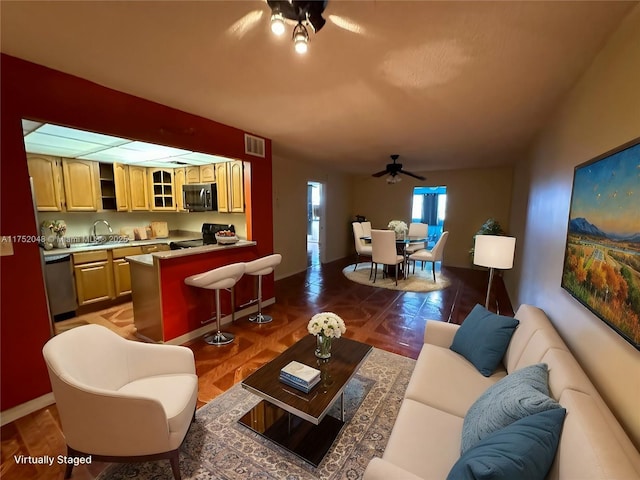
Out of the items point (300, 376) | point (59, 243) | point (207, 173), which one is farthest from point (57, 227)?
point (300, 376)

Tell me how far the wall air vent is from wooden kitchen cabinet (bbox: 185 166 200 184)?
61.5 inches

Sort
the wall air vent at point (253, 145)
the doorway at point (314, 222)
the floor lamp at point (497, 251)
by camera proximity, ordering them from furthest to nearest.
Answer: the doorway at point (314, 222), the wall air vent at point (253, 145), the floor lamp at point (497, 251)

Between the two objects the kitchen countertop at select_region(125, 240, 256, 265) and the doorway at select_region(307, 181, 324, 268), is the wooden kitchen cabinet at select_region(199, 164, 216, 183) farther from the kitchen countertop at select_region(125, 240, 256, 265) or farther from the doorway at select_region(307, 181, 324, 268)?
the doorway at select_region(307, 181, 324, 268)

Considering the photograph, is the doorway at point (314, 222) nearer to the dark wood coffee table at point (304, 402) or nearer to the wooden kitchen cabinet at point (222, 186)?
the wooden kitchen cabinet at point (222, 186)

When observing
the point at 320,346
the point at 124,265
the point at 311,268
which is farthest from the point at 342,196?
the point at 320,346

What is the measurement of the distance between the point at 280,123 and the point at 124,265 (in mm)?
3220

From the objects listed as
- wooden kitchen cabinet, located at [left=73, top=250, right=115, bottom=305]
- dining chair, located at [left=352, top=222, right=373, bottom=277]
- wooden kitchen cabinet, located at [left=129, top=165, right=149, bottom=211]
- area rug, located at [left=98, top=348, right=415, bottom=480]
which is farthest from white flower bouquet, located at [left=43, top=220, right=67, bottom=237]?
dining chair, located at [left=352, top=222, right=373, bottom=277]

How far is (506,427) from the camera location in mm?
991

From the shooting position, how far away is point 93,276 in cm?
376

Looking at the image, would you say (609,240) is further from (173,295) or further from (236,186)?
(236,186)

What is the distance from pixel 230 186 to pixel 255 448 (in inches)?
138

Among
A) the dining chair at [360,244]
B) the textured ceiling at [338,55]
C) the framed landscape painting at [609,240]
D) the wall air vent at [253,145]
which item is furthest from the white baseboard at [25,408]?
the dining chair at [360,244]

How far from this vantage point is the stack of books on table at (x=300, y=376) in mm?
1628

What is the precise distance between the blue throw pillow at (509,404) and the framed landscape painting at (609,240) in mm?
375
